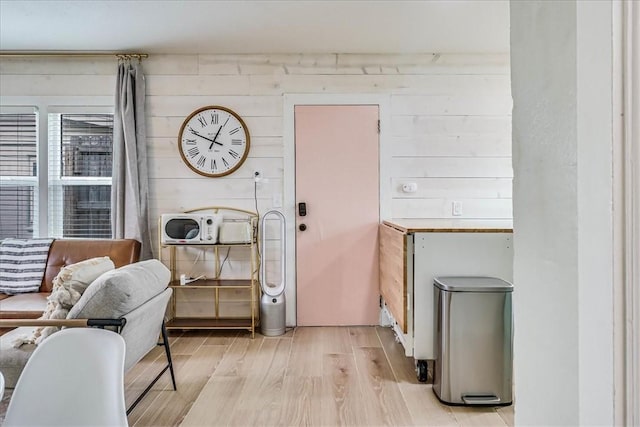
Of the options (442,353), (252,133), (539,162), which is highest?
(252,133)

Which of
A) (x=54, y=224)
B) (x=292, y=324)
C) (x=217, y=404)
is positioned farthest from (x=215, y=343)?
(x=54, y=224)

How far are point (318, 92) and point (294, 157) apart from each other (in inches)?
24.4

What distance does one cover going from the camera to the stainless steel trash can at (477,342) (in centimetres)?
203

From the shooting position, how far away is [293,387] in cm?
229

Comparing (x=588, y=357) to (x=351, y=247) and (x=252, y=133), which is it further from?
(x=252, y=133)

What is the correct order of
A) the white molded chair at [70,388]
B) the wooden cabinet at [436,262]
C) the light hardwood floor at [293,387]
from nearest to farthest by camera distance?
the white molded chair at [70,388] → the light hardwood floor at [293,387] → the wooden cabinet at [436,262]

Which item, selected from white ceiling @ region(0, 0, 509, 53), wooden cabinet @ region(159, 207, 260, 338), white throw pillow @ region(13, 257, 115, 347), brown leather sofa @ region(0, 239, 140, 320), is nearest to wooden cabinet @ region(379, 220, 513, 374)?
wooden cabinet @ region(159, 207, 260, 338)

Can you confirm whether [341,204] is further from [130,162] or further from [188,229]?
[130,162]

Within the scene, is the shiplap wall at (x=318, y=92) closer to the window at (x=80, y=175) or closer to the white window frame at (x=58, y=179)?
the white window frame at (x=58, y=179)

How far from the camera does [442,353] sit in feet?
6.81

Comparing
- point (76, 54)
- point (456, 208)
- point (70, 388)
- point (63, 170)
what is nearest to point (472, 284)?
point (456, 208)

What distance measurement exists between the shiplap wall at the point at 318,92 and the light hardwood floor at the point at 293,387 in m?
0.84

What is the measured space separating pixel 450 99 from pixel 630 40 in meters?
3.22

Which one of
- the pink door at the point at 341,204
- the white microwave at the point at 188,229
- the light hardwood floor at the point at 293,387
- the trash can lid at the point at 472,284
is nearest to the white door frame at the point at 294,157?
the pink door at the point at 341,204
